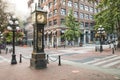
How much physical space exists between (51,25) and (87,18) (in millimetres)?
14141

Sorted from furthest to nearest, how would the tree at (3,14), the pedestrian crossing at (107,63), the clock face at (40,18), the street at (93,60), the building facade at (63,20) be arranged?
the building facade at (63,20) → the tree at (3,14) → the pedestrian crossing at (107,63) → the clock face at (40,18) → the street at (93,60)

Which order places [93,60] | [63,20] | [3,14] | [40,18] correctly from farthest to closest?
[63,20] → [3,14] → [93,60] → [40,18]

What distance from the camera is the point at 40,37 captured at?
16.5m

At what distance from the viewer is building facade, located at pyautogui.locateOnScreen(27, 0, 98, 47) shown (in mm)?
58562

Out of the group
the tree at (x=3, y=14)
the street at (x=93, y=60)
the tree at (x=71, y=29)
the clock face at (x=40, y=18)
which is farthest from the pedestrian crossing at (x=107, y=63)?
the tree at (x=71, y=29)

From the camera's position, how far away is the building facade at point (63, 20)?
58562 millimetres

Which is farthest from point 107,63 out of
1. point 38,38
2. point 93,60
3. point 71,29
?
point 71,29

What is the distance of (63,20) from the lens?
59781 millimetres

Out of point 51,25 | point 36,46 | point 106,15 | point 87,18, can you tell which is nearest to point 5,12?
point 106,15

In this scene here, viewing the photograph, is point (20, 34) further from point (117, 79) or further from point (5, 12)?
point (117, 79)

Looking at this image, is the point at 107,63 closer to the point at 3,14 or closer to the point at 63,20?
the point at 3,14

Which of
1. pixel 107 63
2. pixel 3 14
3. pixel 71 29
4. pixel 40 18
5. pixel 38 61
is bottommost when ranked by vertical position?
pixel 107 63

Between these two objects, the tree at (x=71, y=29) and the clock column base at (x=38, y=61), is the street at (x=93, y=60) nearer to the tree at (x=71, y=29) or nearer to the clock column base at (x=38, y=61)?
the clock column base at (x=38, y=61)

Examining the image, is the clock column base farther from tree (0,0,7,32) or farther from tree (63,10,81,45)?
tree (63,10,81,45)
